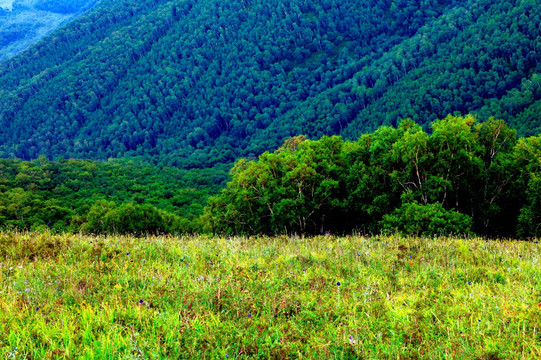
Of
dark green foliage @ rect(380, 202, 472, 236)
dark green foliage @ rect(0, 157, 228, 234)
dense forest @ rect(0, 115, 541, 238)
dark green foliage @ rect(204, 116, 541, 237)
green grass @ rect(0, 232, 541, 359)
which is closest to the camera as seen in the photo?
green grass @ rect(0, 232, 541, 359)

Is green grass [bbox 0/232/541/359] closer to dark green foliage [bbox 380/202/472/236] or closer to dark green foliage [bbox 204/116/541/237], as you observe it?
dark green foliage [bbox 380/202/472/236]

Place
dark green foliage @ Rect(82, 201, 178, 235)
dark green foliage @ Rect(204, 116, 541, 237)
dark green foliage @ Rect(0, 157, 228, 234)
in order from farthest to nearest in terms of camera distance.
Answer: dark green foliage @ Rect(0, 157, 228, 234) → dark green foliage @ Rect(82, 201, 178, 235) → dark green foliage @ Rect(204, 116, 541, 237)

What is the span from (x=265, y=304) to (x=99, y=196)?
10913 cm

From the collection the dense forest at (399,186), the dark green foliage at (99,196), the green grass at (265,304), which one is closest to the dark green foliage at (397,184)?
the dense forest at (399,186)

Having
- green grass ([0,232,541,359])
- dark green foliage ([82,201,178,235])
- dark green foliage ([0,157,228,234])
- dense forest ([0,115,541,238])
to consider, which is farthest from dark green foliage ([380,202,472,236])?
dark green foliage ([0,157,228,234])

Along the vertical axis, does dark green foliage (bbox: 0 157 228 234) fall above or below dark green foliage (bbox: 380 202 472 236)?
below

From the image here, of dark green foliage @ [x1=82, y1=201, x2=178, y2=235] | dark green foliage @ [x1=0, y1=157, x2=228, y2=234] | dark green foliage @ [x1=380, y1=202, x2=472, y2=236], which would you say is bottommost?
dark green foliage @ [x1=0, y1=157, x2=228, y2=234]

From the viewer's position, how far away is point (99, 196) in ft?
331

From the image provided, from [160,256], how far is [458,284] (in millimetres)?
5075

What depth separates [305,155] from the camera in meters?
32.2

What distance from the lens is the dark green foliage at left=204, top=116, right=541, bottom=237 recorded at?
2592 centimetres

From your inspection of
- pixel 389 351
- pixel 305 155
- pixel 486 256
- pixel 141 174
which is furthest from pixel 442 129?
pixel 141 174

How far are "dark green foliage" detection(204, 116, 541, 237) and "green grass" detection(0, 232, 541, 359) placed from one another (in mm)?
19378

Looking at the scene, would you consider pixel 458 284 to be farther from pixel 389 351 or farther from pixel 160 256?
pixel 160 256
